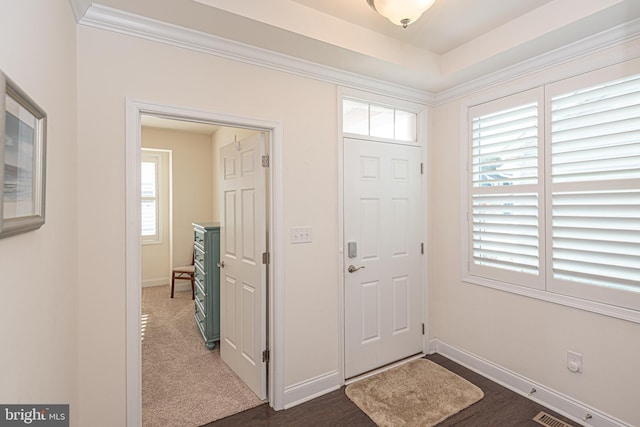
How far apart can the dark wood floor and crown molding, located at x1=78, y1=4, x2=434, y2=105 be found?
2501 millimetres

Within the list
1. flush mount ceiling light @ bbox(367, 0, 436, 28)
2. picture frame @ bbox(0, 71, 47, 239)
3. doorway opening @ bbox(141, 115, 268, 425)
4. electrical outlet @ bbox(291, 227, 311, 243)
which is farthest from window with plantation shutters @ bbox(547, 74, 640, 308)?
picture frame @ bbox(0, 71, 47, 239)

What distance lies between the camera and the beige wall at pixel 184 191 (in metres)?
5.55

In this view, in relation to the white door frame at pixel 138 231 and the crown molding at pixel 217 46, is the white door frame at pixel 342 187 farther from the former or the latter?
the white door frame at pixel 138 231

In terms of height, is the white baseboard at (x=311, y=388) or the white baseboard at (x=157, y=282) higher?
the white baseboard at (x=157, y=282)

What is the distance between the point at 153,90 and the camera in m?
1.88

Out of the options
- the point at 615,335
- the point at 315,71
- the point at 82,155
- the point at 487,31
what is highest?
the point at 487,31

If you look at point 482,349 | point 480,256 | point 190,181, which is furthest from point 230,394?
point 190,181

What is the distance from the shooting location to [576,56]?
2150mm

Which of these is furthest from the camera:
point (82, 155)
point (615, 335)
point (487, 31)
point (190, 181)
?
point (190, 181)

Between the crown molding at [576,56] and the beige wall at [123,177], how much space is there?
1.38 m

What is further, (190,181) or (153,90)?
(190,181)

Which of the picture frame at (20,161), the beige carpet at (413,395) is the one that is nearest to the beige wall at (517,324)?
the beige carpet at (413,395)

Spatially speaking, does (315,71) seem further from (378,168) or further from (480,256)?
(480,256)

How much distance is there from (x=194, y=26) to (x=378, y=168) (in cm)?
175
